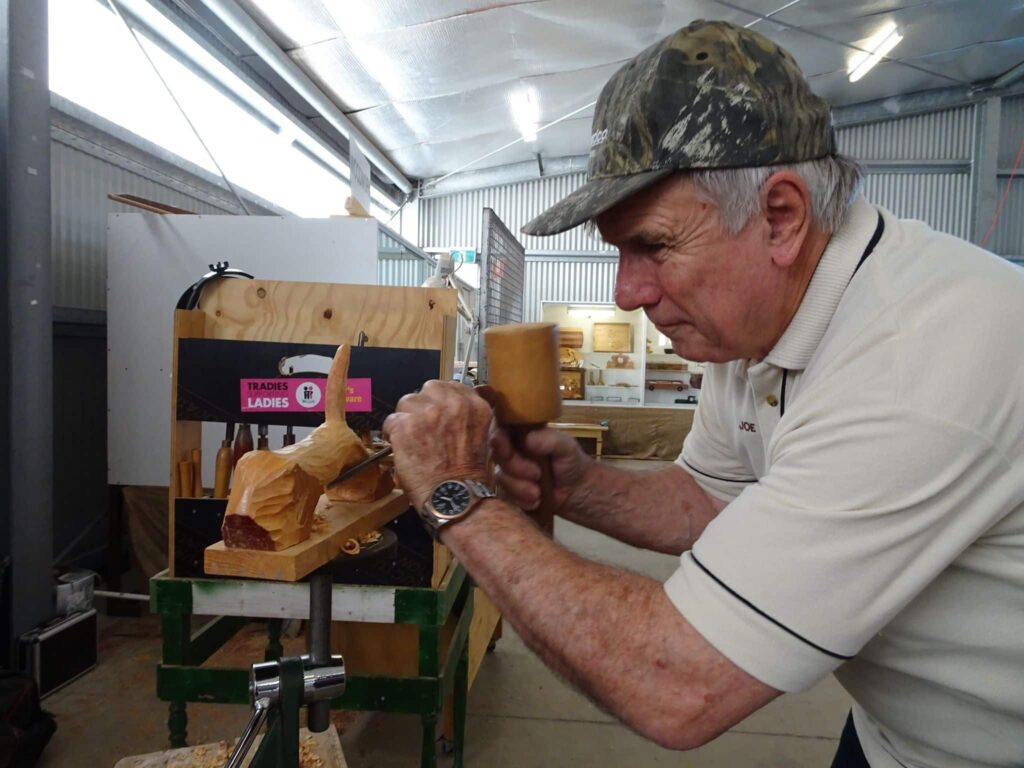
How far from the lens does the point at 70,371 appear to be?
3.71 m

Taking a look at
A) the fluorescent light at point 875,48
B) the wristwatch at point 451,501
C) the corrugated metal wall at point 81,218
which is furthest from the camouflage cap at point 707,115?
the fluorescent light at point 875,48

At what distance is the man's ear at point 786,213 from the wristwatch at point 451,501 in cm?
57

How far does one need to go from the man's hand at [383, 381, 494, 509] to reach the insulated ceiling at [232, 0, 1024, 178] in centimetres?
453

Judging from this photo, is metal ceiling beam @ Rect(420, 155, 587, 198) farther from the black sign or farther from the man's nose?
the man's nose

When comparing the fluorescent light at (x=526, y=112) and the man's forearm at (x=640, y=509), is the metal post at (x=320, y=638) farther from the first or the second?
the fluorescent light at (x=526, y=112)

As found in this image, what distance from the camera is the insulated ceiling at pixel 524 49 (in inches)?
195

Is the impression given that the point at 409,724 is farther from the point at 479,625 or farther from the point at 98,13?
the point at 98,13

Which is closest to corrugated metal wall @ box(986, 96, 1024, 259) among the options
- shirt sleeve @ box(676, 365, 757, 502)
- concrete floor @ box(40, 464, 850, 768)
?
concrete floor @ box(40, 464, 850, 768)

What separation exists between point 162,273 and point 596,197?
3.13m

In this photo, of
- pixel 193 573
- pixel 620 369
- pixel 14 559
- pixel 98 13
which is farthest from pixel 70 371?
pixel 620 369

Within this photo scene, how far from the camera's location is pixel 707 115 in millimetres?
919

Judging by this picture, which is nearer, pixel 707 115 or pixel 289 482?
pixel 707 115

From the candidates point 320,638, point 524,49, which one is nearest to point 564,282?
point 524,49

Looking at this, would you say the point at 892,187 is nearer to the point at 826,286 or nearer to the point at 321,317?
the point at 321,317
